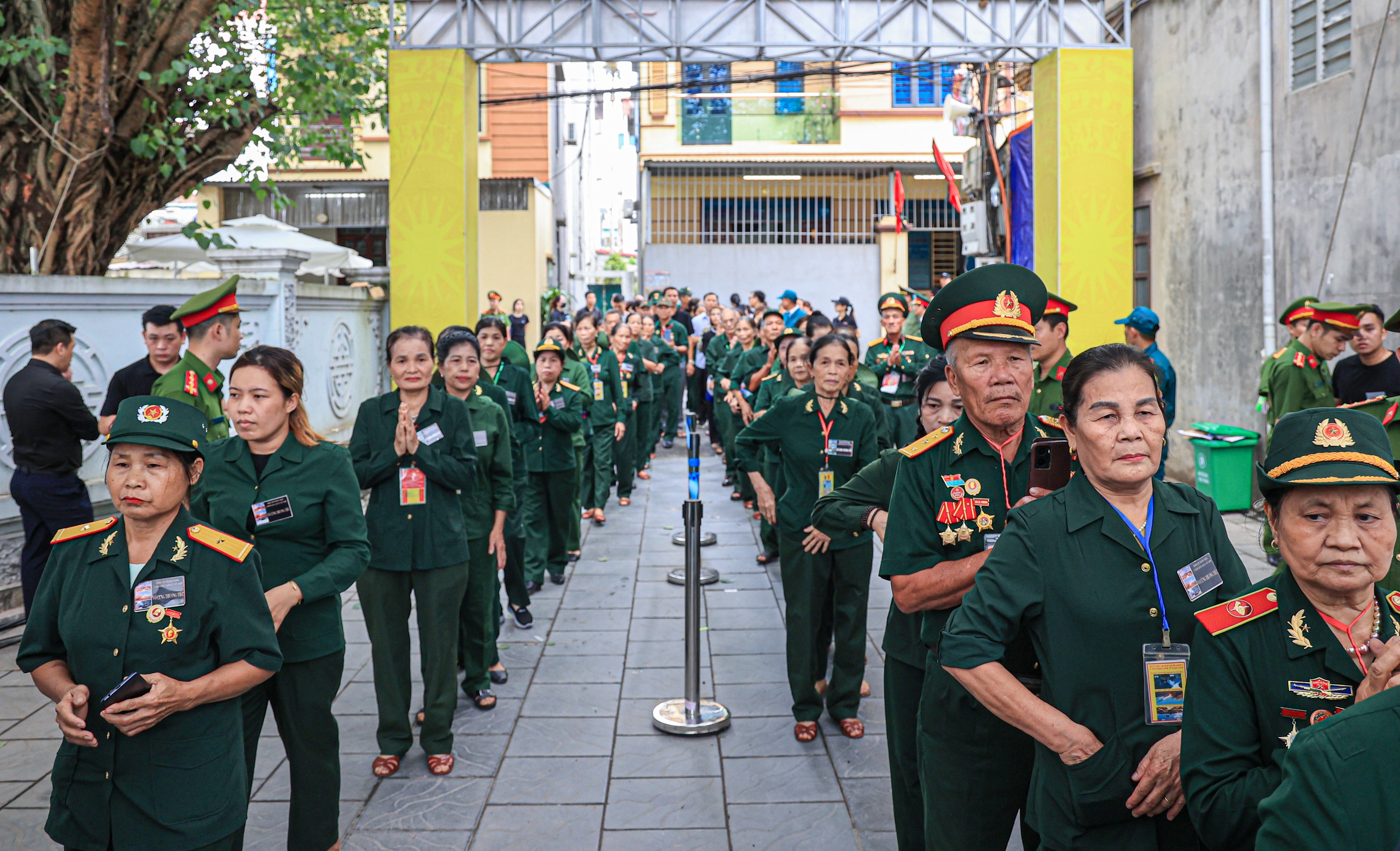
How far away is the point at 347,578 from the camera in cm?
398

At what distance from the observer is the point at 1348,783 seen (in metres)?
1.50

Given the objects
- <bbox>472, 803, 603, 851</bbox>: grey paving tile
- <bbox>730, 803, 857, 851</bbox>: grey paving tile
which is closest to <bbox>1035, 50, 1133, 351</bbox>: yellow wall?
<bbox>730, 803, 857, 851</bbox>: grey paving tile

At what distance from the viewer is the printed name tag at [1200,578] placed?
248cm

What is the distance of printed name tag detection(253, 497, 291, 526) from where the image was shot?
399 centimetres

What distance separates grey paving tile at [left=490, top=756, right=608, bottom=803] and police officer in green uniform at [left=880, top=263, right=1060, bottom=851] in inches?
83.6

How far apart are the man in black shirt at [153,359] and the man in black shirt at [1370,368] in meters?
7.20

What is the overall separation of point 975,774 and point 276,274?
9.59 metres

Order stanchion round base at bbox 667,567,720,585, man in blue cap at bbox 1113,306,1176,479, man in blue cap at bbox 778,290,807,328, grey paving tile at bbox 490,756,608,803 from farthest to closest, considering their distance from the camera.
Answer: man in blue cap at bbox 778,290,807,328 < stanchion round base at bbox 667,567,720,585 < man in blue cap at bbox 1113,306,1176,479 < grey paving tile at bbox 490,756,608,803

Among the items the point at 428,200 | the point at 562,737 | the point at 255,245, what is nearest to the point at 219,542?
the point at 562,737

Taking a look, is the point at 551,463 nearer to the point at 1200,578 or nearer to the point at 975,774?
the point at 975,774

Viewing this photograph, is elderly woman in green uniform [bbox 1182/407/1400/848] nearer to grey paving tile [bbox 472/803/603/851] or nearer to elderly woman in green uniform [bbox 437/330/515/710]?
grey paving tile [bbox 472/803/603/851]

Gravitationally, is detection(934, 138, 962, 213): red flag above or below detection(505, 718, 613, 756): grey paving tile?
above

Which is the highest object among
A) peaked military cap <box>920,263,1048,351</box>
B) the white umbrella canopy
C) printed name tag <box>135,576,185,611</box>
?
the white umbrella canopy

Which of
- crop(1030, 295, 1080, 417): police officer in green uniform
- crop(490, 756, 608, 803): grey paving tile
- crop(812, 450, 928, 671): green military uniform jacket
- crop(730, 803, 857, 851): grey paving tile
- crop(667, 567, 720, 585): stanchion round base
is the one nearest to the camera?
crop(812, 450, 928, 671): green military uniform jacket
